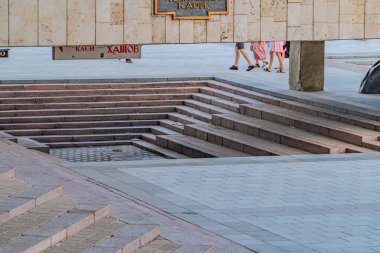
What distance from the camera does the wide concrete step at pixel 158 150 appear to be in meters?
21.0

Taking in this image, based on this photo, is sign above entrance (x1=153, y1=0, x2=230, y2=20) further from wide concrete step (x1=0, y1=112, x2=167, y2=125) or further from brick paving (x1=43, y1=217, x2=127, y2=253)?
brick paving (x1=43, y1=217, x2=127, y2=253)

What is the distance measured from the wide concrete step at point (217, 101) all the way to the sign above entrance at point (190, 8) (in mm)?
3639

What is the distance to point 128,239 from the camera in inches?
404

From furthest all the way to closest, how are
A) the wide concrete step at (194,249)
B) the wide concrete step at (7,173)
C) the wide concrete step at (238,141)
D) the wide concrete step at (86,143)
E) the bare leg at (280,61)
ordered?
the bare leg at (280,61)
the wide concrete step at (86,143)
the wide concrete step at (238,141)
the wide concrete step at (7,173)
the wide concrete step at (194,249)

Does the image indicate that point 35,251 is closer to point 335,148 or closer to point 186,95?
point 335,148

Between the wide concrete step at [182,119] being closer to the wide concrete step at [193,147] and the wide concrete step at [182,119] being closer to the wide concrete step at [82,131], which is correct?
the wide concrete step at [82,131]

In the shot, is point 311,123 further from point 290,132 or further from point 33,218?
point 33,218

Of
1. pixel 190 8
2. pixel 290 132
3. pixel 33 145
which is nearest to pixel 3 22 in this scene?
pixel 33 145

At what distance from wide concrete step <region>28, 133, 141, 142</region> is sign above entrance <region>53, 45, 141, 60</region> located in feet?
8.65

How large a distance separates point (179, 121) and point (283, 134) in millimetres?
4068

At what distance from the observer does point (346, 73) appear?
28.2 m

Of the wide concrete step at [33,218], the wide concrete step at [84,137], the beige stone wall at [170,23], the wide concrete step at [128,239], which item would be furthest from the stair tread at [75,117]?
the wide concrete step at [128,239]

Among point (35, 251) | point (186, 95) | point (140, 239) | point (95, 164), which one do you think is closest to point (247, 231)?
point (140, 239)

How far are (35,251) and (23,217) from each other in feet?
3.25
